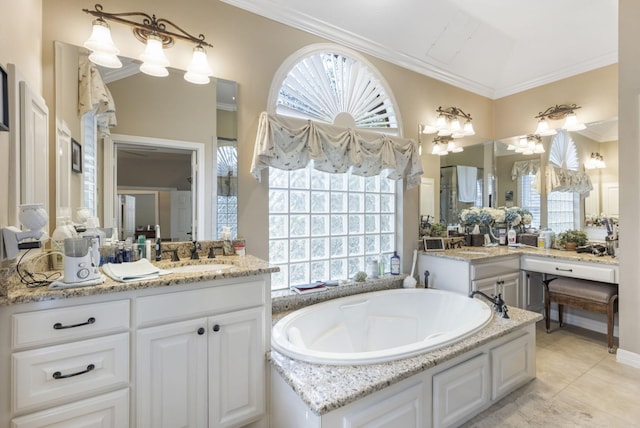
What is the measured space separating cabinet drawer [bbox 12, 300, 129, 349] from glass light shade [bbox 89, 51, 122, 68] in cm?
135

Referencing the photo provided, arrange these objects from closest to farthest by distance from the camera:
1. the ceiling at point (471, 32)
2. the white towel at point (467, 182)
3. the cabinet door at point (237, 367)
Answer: the cabinet door at point (237, 367), the ceiling at point (471, 32), the white towel at point (467, 182)

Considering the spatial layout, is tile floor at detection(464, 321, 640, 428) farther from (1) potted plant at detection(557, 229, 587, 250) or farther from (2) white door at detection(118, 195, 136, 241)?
(2) white door at detection(118, 195, 136, 241)

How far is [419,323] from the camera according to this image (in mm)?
2693

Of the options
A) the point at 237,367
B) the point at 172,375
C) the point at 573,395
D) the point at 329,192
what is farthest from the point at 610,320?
the point at 172,375

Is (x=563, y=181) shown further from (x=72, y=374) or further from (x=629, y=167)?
(x=72, y=374)

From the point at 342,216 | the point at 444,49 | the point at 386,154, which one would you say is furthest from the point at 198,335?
the point at 444,49

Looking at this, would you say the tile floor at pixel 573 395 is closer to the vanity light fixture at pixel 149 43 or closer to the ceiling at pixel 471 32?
the vanity light fixture at pixel 149 43

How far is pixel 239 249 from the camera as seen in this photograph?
2219 mm

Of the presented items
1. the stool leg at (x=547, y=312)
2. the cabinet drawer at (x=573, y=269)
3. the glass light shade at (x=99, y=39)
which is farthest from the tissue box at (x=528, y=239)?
the glass light shade at (x=99, y=39)

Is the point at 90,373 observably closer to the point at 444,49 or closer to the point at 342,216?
the point at 342,216

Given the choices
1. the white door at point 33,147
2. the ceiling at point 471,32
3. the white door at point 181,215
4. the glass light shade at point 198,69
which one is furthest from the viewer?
the ceiling at point 471,32

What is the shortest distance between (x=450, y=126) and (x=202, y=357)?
3.22 meters

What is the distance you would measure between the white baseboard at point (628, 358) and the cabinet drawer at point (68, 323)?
11.8 feet

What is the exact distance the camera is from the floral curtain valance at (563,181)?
3279mm
